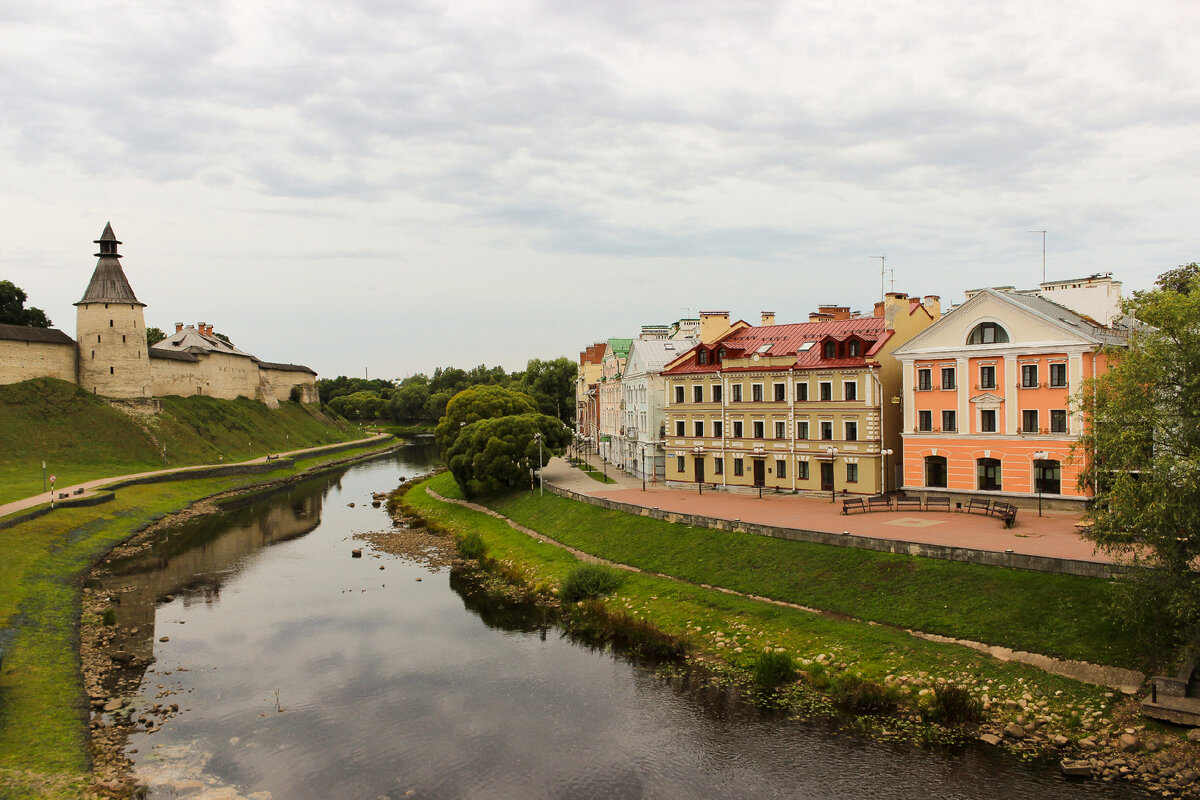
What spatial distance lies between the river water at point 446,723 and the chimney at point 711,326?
24.5 meters

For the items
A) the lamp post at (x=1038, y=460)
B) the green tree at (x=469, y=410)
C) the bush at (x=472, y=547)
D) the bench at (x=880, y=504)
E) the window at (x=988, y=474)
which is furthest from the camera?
the green tree at (x=469, y=410)

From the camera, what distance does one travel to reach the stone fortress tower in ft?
266

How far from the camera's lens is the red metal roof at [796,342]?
4353 cm

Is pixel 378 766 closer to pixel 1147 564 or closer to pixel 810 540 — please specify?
pixel 810 540

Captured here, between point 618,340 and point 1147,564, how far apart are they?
51.8 meters

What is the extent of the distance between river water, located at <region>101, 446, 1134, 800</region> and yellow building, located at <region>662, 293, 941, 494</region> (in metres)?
19.9

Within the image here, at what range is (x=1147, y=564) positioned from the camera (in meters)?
21.0

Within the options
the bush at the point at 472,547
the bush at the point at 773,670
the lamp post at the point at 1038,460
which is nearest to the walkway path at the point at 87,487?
the bush at the point at 472,547

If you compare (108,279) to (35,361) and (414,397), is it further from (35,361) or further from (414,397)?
(414,397)

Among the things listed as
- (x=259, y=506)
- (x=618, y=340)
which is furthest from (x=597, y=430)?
(x=259, y=506)

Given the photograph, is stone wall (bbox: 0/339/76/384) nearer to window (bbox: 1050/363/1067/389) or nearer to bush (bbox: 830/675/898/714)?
bush (bbox: 830/675/898/714)

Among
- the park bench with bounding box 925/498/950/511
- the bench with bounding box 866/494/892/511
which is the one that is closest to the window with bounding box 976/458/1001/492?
the park bench with bounding box 925/498/950/511

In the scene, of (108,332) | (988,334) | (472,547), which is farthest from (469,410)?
(108,332)

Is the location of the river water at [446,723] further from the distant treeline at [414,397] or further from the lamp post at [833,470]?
the distant treeline at [414,397]
